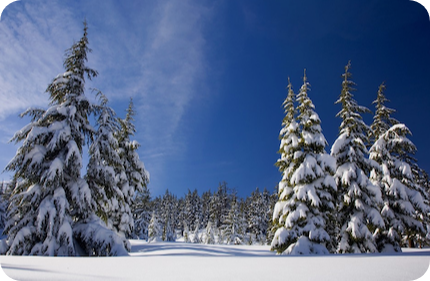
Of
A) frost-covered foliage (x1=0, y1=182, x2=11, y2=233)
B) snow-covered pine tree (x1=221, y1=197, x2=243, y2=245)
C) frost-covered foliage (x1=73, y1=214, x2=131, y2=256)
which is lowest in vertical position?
snow-covered pine tree (x1=221, y1=197, x2=243, y2=245)

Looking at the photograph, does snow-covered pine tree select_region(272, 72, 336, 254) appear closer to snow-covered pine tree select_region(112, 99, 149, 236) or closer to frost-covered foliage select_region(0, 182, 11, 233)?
snow-covered pine tree select_region(112, 99, 149, 236)

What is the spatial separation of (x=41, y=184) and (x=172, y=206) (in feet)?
326

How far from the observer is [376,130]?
21.6m

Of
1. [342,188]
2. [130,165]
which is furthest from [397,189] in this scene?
[130,165]

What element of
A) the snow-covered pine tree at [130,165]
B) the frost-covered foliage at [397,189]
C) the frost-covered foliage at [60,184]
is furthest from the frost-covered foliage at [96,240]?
the frost-covered foliage at [397,189]

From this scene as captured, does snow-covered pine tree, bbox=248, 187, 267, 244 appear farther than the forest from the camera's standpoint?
Yes

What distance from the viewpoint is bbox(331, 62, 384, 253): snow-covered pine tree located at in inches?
596

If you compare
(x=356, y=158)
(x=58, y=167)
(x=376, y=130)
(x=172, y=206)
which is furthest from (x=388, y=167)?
(x=172, y=206)

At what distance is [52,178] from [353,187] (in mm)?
18273

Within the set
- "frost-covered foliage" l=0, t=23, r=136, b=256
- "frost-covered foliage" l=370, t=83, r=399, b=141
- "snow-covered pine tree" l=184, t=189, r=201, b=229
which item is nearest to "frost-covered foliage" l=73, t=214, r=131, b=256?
"frost-covered foliage" l=0, t=23, r=136, b=256

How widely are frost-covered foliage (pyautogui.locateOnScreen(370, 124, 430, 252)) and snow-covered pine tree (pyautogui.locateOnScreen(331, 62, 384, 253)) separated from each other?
8.29ft

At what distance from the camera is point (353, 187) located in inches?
634

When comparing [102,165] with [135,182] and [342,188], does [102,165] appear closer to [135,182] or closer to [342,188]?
[135,182]

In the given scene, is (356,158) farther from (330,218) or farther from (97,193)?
(97,193)
